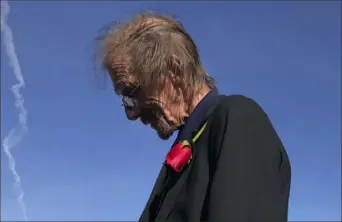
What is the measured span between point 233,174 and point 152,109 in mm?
887

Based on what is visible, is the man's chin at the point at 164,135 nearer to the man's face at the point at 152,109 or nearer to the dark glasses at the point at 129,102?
the man's face at the point at 152,109

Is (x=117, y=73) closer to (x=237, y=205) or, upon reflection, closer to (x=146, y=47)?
(x=146, y=47)

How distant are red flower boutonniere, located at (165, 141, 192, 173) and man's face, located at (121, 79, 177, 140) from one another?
31 centimetres

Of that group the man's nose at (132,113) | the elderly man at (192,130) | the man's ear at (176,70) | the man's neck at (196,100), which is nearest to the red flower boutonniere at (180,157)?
the elderly man at (192,130)

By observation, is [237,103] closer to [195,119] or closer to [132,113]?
[195,119]

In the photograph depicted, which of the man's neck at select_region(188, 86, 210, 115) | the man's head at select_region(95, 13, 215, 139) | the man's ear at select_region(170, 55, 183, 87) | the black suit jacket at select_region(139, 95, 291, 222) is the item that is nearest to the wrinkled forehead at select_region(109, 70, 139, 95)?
the man's head at select_region(95, 13, 215, 139)

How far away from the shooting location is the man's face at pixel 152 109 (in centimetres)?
367

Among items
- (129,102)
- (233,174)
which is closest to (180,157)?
(233,174)

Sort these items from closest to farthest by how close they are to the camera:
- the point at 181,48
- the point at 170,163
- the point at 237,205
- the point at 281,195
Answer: the point at 237,205
the point at 281,195
the point at 170,163
the point at 181,48

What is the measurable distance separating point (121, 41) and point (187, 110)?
623 mm

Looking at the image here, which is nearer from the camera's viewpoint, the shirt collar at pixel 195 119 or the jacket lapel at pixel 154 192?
the shirt collar at pixel 195 119

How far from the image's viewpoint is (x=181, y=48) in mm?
3627

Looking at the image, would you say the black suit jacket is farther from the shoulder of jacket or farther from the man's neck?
the man's neck

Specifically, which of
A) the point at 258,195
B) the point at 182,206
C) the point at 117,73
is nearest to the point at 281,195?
the point at 258,195
